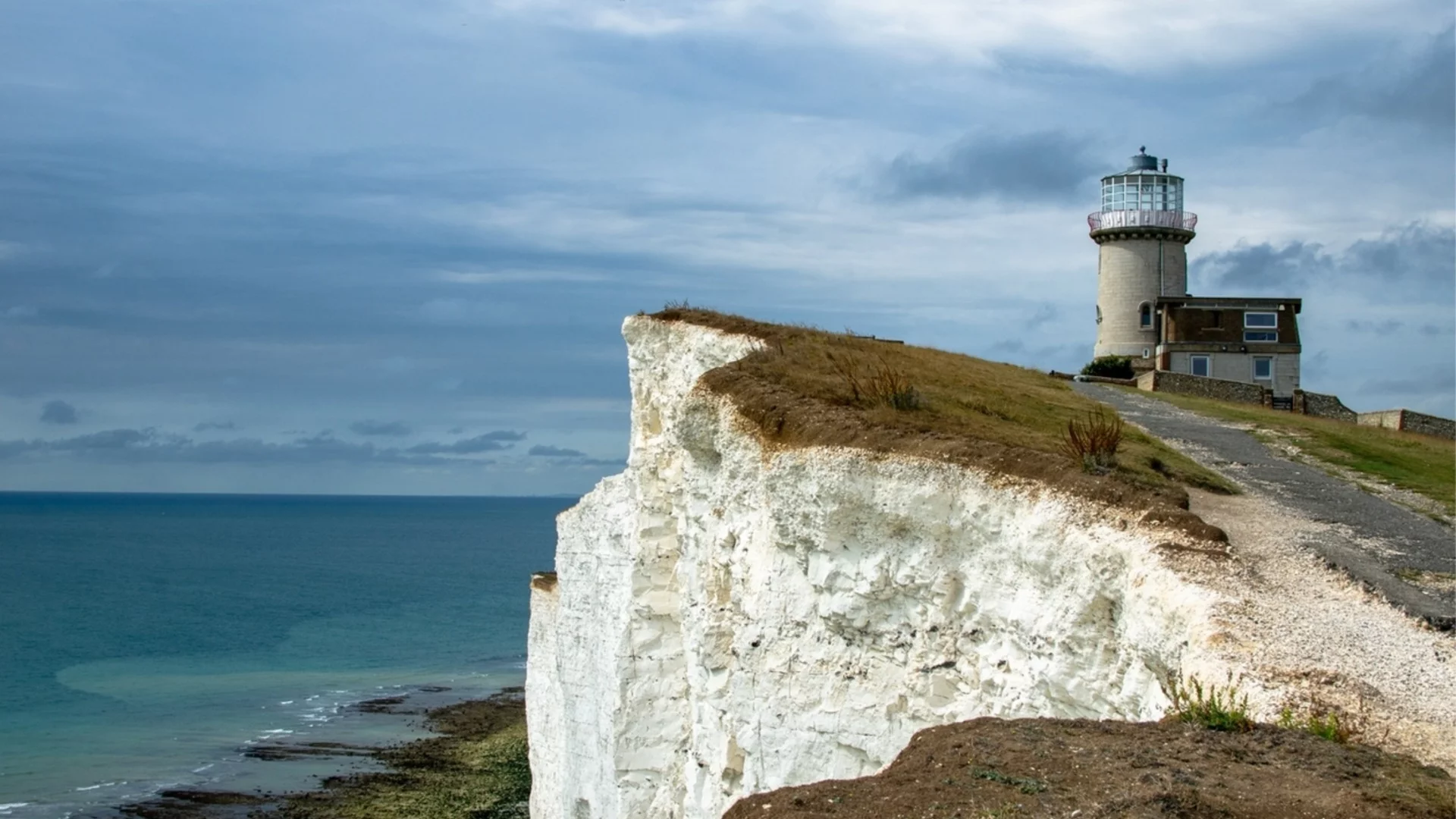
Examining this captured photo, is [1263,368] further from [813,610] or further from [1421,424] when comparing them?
[813,610]

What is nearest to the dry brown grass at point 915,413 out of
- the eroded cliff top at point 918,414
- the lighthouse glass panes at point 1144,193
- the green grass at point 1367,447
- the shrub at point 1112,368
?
the eroded cliff top at point 918,414

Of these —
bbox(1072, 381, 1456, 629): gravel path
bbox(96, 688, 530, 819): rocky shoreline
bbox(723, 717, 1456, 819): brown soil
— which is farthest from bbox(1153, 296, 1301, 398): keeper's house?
bbox(723, 717, 1456, 819): brown soil

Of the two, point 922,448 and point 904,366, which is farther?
point 904,366

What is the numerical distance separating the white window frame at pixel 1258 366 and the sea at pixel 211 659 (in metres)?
37.6

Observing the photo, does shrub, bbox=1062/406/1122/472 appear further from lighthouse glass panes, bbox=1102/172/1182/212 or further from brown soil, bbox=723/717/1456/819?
lighthouse glass panes, bbox=1102/172/1182/212

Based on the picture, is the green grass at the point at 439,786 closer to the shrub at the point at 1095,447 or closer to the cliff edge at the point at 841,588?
the cliff edge at the point at 841,588

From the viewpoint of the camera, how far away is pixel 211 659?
75562mm

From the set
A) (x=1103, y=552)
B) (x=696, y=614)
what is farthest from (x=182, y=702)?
(x=1103, y=552)

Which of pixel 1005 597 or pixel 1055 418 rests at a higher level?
pixel 1055 418

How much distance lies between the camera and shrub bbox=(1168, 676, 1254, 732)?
454 inches

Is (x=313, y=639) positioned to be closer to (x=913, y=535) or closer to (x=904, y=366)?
(x=904, y=366)

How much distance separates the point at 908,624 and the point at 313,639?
236ft

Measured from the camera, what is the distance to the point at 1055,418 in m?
26.5

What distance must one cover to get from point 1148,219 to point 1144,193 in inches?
55.3
